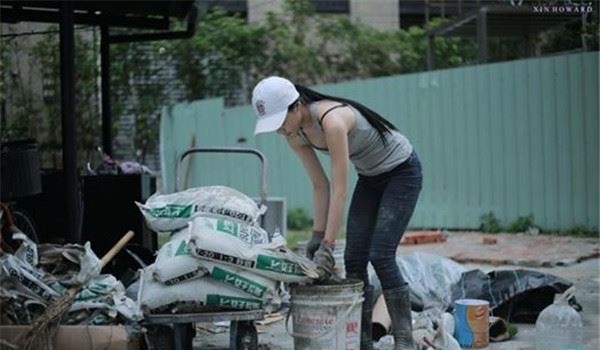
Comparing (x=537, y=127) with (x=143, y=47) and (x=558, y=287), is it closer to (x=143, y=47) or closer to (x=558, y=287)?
(x=558, y=287)

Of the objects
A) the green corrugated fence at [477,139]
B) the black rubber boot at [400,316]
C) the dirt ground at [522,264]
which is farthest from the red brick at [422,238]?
the black rubber boot at [400,316]

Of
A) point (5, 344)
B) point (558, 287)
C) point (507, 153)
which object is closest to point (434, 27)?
point (507, 153)

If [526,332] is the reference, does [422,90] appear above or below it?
above

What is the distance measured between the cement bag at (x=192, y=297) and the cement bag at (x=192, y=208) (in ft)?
1.47

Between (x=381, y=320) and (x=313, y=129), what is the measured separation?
1.55 metres

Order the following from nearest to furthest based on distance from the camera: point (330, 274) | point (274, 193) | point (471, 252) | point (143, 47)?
point (330, 274), point (471, 252), point (274, 193), point (143, 47)

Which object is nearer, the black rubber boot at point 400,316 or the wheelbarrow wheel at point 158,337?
the wheelbarrow wheel at point 158,337

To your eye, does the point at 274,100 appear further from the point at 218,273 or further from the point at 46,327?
the point at 46,327

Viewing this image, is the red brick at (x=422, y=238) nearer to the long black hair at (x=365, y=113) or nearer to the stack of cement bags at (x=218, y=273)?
the long black hair at (x=365, y=113)

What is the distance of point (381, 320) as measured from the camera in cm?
591

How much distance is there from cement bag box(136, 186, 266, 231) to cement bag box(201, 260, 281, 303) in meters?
0.38

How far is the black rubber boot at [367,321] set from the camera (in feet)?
17.4

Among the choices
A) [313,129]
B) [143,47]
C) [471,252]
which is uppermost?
[143,47]

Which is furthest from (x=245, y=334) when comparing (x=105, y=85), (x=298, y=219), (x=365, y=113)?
(x=298, y=219)
